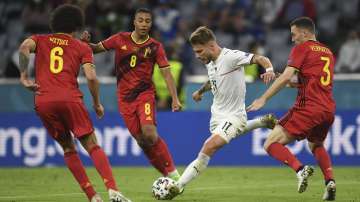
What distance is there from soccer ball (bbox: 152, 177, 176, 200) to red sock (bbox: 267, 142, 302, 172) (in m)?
1.27

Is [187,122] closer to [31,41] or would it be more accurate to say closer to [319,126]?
[319,126]

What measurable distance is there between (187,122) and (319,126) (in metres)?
7.14

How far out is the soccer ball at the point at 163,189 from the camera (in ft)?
35.7

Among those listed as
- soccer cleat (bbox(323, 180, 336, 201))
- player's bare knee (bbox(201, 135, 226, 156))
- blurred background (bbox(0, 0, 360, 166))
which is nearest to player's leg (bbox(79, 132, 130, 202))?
player's bare knee (bbox(201, 135, 226, 156))

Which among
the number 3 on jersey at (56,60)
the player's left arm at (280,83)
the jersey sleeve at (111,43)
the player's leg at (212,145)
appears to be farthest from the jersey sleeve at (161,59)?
the number 3 on jersey at (56,60)

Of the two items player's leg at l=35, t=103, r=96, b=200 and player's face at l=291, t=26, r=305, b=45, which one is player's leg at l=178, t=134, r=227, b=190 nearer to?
player's leg at l=35, t=103, r=96, b=200

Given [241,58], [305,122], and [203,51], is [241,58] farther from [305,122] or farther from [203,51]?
[305,122]

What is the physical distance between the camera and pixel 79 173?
10070mm

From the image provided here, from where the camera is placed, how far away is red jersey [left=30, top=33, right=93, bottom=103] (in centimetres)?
1001

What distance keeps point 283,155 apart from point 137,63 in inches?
104

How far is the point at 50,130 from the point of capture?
1024 cm

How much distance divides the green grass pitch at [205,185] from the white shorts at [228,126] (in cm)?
Answer: 79

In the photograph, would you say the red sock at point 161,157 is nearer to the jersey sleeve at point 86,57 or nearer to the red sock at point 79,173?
the red sock at point 79,173

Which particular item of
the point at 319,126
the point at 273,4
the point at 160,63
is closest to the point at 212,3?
the point at 273,4
